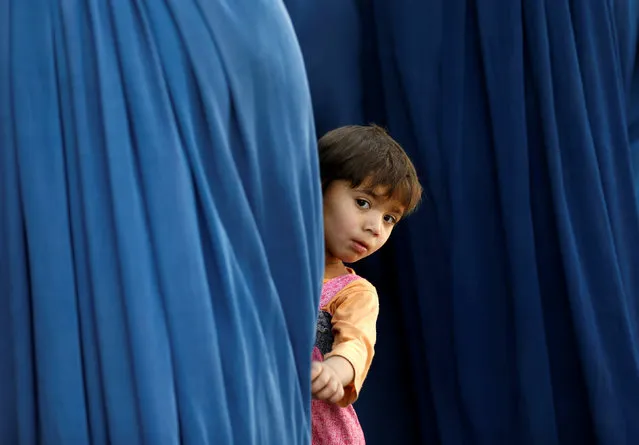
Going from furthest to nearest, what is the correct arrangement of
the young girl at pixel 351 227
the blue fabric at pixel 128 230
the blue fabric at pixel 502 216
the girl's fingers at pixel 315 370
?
the blue fabric at pixel 502 216
the young girl at pixel 351 227
the girl's fingers at pixel 315 370
the blue fabric at pixel 128 230

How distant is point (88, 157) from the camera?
0.87 m

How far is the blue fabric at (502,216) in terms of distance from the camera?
142 centimetres

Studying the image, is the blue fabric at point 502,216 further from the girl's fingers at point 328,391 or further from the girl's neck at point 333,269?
the girl's fingers at point 328,391

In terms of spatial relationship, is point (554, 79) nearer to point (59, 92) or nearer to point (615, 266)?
point (615, 266)

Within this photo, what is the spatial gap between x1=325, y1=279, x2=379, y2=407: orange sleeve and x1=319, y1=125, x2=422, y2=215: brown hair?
0.37ft

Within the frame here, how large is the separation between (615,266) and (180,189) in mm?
765

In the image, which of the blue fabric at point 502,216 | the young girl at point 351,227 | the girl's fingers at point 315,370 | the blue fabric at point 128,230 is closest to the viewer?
the blue fabric at point 128,230

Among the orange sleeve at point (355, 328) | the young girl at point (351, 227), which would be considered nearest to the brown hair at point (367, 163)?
the young girl at point (351, 227)

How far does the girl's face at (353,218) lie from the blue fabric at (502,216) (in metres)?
0.23

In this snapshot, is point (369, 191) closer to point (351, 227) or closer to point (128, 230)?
point (351, 227)

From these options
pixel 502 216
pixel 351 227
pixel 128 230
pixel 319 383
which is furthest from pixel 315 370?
pixel 502 216

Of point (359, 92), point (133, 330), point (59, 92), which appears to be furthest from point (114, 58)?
point (359, 92)

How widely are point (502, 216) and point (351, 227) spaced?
0.32 m

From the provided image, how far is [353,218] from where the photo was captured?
1197 mm
